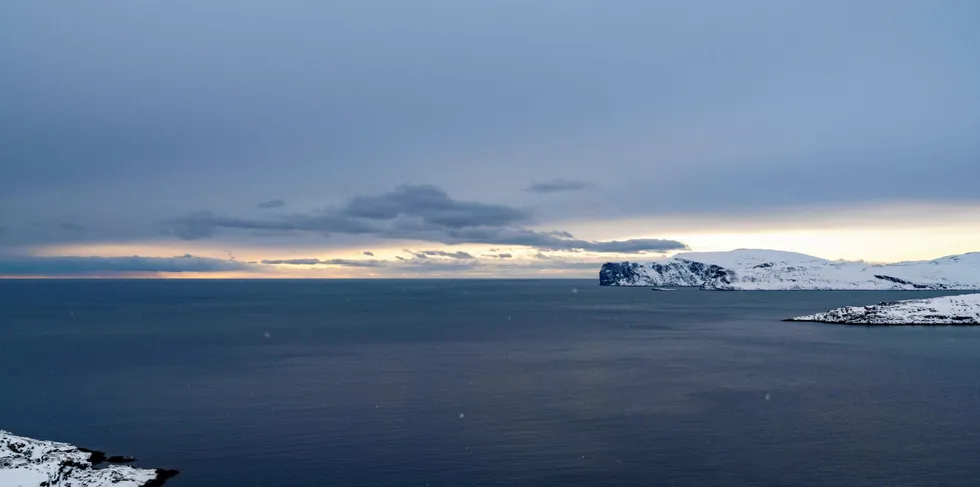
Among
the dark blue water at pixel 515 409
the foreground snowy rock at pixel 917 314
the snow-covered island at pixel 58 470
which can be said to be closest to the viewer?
the snow-covered island at pixel 58 470

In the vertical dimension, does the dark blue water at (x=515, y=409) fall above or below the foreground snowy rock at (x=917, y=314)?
below

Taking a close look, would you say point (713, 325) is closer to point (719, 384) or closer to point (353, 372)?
point (719, 384)

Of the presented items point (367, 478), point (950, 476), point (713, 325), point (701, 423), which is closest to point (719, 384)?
point (701, 423)

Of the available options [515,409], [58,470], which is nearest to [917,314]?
[515,409]

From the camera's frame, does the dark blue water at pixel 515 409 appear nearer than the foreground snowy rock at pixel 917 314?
Yes

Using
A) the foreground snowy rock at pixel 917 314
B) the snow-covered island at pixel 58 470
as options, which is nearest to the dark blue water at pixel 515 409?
the snow-covered island at pixel 58 470

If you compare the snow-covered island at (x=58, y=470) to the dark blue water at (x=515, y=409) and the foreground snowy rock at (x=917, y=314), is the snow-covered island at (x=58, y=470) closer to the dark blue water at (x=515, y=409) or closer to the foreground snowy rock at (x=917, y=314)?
the dark blue water at (x=515, y=409)

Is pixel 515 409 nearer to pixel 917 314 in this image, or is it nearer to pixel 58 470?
pixel 58 470
